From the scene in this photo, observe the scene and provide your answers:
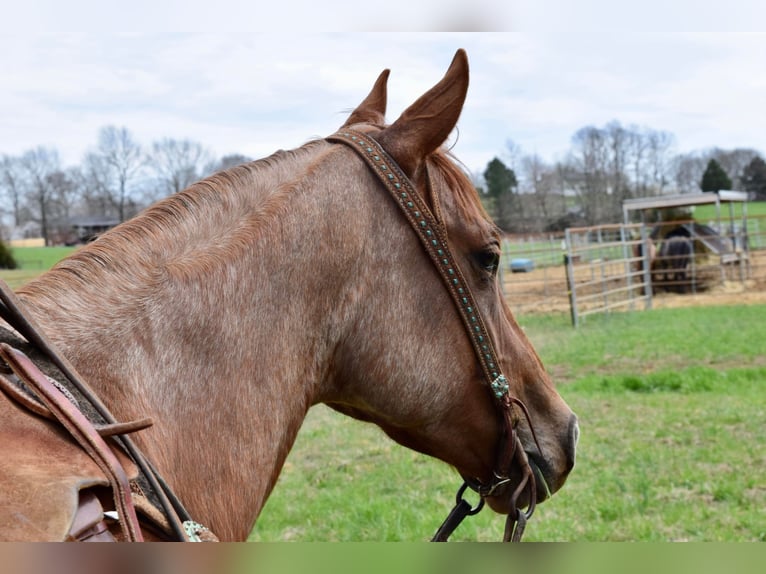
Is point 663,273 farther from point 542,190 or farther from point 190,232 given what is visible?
point 190,232

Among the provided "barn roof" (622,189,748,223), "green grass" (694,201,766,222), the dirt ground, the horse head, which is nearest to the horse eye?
the horse head

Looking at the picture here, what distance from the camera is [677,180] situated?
3133 centimetres

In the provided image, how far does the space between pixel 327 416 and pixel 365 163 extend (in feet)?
23.7

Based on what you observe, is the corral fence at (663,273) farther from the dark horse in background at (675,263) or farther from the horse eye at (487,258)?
the horse eye at (487,258)

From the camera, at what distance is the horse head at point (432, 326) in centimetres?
162

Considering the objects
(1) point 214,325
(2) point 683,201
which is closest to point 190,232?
(1) point 214,325

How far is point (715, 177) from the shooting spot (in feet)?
93.1

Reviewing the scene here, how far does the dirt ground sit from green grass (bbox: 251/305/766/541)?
27.7 feet

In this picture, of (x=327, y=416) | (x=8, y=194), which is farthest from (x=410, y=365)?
(x=8, y=194)

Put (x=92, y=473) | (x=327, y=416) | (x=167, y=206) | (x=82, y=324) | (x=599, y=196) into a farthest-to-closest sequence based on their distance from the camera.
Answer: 1. (x=599, y=196)
2. (x=327, y=416)
3. (x=167, y=206)
4. (x=82, y=324)
5. (x=92, y=473)

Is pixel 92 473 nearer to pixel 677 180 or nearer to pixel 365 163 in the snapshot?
pixel 365 163

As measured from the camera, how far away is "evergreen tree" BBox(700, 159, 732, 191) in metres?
28.4

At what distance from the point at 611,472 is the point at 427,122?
4.61m

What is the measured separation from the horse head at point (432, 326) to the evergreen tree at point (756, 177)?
29.0 m
